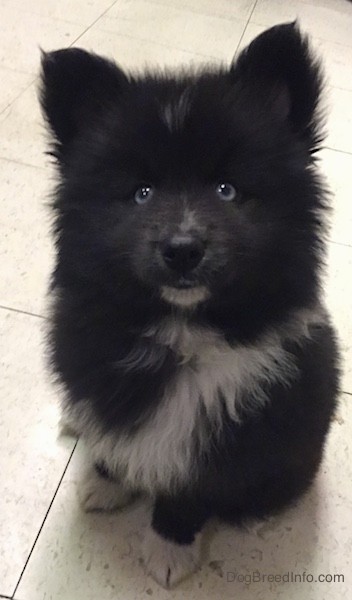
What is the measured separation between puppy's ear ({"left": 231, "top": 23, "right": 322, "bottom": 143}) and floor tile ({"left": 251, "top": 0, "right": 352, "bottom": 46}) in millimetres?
2651

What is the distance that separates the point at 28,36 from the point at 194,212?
242 centimetres

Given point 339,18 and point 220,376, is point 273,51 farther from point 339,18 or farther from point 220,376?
point 339,18

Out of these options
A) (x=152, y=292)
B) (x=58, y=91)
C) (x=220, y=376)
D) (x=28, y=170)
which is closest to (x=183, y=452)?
(x=220, y=376)

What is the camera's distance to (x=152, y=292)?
108 centimetres

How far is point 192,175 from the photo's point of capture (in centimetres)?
107

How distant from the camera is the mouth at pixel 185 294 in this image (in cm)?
103

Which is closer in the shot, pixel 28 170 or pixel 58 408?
pixel 58 408

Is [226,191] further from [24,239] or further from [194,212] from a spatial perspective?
[24,239]

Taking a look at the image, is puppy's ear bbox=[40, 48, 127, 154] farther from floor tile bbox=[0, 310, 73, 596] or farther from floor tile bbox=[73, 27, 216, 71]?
floor tile bbox=[73, 27, 216, 71]

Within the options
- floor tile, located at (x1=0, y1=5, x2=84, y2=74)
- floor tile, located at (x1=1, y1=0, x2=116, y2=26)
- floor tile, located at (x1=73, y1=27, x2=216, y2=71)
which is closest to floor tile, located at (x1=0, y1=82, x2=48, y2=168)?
floor tile, located at (x1=0, y1=5, x2=84, y2=74)

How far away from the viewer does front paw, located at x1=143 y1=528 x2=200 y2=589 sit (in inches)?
56.4

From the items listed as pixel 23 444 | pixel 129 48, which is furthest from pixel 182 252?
pixel 129 48

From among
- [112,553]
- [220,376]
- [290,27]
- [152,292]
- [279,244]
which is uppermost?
[290,27]

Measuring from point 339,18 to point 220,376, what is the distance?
3.50m
